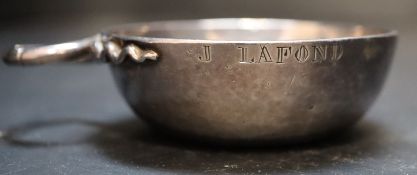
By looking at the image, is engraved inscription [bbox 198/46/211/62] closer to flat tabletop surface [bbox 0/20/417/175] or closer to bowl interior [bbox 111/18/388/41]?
flat tabletop surface [bbox 0/20/417/175]

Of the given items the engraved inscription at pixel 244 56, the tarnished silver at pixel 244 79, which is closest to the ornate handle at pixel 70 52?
the tarnished silver at pixel 244 79

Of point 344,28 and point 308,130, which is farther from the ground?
point 344,28

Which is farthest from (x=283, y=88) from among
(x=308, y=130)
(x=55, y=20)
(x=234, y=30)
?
(x=55, y=20)

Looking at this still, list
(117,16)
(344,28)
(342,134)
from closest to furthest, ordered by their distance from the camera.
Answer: (342,134), (344,28), (117,16)

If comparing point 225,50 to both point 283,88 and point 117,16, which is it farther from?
point 117,16

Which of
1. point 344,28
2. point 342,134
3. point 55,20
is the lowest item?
point 342,134

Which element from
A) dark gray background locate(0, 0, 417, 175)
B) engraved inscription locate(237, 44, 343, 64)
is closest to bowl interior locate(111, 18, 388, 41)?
dark gray background locate(0, 0, 417, 175)

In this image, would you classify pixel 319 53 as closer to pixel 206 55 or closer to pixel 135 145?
pixel 206 55
